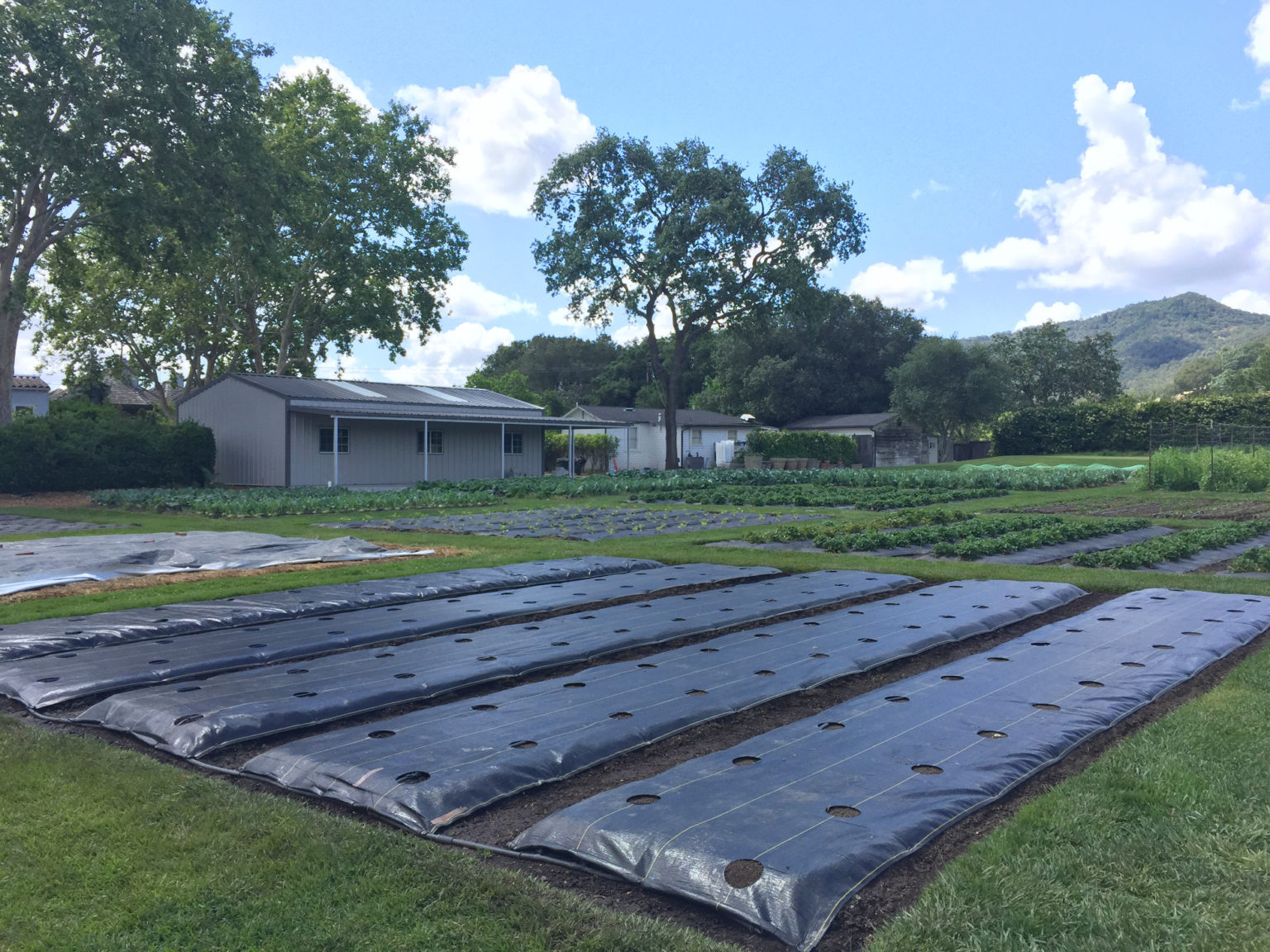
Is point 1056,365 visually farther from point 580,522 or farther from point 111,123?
point 111,123

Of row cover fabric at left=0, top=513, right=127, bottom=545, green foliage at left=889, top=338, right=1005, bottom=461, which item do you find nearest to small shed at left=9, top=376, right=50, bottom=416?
row cover fabric at left=0, top=513, right=127, bottom=545

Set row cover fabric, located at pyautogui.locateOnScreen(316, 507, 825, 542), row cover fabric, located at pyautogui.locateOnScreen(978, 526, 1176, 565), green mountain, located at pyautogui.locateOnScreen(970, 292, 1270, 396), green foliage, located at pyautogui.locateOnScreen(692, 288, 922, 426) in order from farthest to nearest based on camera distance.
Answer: green mountain, located at pyautogui.locateOnScreen(970, 292, 1270, 396), green foliage, located at pyautogui.locateOnScreen(692, 288, 922, 426), row cover fabric, located at pyautogui.locateOnScreen(316, 507, 825, 542), row cover fabric, located at pyautogui.locateOnScreen(978, 526, 1176, 565)

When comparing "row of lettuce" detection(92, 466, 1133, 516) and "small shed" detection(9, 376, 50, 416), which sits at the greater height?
"small shed" detection(9, 376, 50, 416)

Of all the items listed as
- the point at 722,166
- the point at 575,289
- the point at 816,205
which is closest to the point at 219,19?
the point at 575,289

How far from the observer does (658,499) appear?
24.7m

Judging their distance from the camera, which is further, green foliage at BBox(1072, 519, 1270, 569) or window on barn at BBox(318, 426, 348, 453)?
window on barn at BBox(318, 426, 348, 453)

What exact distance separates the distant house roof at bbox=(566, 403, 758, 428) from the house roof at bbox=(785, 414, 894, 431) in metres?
4.56

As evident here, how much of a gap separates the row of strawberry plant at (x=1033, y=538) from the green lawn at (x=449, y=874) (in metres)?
7.54

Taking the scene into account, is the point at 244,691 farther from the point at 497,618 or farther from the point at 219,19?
the point at 219,19

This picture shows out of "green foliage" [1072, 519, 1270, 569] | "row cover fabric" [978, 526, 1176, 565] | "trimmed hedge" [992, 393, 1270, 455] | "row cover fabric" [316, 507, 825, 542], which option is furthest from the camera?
"trimmed hedge" [992, 393, 1270, 455]

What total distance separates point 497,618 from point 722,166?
116ft

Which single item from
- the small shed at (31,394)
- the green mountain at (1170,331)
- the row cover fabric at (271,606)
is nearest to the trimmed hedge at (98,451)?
the row cover fabric at (271,606)

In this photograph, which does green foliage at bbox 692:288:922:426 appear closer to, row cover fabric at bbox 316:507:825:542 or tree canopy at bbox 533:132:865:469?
tree canopy at bbox 533:132:865:469

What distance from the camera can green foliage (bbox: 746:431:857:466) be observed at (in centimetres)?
4681
